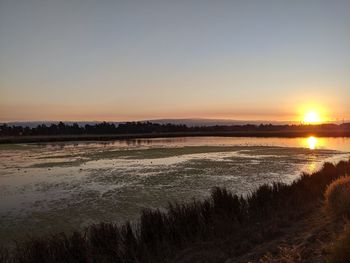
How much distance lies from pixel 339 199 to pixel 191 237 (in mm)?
4425

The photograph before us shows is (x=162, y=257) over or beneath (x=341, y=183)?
beneath

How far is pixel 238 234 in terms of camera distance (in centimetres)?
1002

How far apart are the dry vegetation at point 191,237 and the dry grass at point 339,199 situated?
31.1 inches

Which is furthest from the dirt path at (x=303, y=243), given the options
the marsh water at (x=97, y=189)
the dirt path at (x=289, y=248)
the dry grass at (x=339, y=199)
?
the marsh water at (x=97, y=189)

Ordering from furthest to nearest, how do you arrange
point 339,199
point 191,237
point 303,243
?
1. point 339,199
2. point 191,237
3. point 303,243

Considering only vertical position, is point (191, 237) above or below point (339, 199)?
below

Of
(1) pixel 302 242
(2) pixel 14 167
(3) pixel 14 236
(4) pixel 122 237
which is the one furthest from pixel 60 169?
(1) pixel 302 242

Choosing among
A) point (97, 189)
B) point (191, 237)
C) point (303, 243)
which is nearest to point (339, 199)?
point (303, 243)

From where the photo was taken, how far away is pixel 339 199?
→ 36.2ft

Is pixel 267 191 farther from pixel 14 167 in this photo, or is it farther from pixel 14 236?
pixel 14 167

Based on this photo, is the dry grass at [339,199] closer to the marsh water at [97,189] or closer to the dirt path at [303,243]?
the dirt path at [303,243]

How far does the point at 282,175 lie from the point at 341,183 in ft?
36.9

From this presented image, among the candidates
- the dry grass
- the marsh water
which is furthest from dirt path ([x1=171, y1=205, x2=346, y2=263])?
the marsh water

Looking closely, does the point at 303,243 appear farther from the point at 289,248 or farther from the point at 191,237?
the point at 191,237
